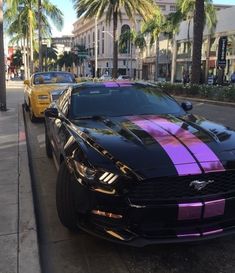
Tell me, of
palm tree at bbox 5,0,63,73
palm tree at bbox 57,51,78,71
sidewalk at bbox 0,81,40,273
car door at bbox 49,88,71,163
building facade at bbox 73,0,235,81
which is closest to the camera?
sidewalk at bbox 0,81,40,273

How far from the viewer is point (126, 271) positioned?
12.0 ft

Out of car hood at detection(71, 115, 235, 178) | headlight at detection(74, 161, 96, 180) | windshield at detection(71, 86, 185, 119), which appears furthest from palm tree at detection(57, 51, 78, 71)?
headlight at detection(74, 161, 96, 180)

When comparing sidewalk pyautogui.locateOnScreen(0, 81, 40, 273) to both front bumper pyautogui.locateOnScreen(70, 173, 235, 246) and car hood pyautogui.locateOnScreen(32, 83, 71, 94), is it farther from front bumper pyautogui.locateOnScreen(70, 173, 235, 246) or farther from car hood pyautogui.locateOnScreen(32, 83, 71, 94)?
car hood pyautogui.locateOnScreen(32, 83, 71, 94)

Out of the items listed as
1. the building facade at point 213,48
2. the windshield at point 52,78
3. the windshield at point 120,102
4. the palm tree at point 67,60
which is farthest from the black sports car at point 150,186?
the palm tree at point 67,60

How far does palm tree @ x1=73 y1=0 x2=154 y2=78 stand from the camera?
3095 cm

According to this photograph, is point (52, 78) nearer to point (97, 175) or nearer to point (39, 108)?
point (39, 108)

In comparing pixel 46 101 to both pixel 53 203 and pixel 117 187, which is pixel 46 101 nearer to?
pixel 53 203

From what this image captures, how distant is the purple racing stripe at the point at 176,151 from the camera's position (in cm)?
347

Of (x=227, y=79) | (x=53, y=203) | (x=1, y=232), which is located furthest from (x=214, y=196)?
(x=227, y=79)

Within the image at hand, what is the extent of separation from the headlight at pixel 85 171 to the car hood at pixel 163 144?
182mm

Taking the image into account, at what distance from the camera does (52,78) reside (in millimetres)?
14023

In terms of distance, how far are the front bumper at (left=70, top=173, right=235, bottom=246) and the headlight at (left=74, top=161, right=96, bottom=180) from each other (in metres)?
0.12

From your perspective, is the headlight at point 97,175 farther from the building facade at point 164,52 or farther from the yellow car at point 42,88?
the building facade at point 164,52

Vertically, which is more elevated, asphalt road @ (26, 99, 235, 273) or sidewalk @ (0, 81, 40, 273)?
sidewalk @ (0, 81, 40, 273)
